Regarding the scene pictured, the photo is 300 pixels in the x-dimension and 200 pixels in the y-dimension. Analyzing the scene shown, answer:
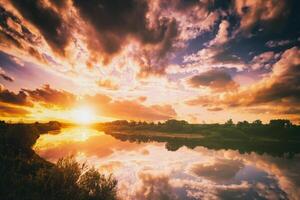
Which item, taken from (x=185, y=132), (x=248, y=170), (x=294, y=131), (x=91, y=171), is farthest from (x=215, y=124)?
(x=91, y=171)

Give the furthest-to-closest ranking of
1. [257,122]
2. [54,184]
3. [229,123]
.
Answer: [229,123] < [257,122] < [54,184]

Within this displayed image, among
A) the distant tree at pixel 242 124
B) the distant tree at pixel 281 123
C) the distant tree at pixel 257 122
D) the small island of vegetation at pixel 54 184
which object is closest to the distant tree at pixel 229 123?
the distant tree at pixel 242 124

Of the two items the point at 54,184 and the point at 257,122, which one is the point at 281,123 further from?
the point at 54,184

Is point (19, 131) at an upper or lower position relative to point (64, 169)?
upper

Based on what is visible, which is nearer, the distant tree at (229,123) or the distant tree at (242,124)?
the distant tree at (242,124)

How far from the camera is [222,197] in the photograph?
21797 millimetres

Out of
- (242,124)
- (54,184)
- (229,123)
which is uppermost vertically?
(229,123)

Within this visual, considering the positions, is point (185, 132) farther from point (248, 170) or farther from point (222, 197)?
point (222, 197)

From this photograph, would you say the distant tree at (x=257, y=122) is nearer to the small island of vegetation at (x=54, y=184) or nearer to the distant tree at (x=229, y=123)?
the distant tree at (x=229, y=123)

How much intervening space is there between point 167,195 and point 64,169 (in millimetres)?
10777

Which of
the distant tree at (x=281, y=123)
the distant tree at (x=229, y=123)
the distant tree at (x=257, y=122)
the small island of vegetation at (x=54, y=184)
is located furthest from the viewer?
the distant tree at (x=229, y=123)

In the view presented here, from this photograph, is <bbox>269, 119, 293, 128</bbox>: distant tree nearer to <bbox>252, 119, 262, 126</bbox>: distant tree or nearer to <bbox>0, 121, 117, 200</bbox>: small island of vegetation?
<bbox>252, 119, 262, 126</bbox>: distant tree

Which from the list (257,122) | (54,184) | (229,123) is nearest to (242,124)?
(257,122)

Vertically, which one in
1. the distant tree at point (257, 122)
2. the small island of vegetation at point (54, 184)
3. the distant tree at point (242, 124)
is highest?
the distant tree at point (257, 122)
